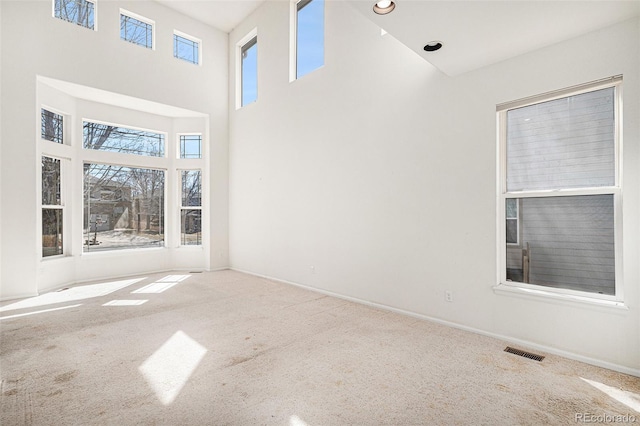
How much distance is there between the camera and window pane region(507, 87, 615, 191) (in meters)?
2.62

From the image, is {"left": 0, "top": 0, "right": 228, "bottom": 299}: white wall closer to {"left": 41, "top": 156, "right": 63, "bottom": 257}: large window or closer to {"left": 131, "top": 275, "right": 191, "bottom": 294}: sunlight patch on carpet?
{"left": 41, "top": 156, "right": 63, "bottom": 257}: large window

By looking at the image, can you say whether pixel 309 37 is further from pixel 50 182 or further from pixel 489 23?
pixel 50 182

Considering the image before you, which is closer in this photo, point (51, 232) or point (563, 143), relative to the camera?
point (563, 143)

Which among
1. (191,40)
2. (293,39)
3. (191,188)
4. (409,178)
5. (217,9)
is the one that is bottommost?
(409,178)

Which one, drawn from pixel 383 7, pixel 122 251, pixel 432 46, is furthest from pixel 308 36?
pixel 122 251

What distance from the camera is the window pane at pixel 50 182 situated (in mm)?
5062

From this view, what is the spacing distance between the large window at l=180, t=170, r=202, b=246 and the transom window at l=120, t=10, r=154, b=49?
2.50 m

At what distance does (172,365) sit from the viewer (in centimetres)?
258

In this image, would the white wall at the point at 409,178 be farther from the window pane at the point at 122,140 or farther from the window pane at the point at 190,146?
the window pane at the point at 122,140

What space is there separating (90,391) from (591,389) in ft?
11.5

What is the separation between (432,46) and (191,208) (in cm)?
572

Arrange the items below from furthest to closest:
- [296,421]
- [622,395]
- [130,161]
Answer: [130,161] < [622,395] < [296,421]

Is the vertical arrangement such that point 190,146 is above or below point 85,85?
below

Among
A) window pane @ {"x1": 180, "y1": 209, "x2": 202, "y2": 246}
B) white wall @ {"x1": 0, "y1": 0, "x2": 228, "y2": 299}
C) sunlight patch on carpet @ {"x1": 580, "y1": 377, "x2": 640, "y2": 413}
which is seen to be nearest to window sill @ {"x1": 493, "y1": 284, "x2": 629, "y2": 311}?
sunlight patch on carpet @ {"x1": 580, "y1": 377, "x2": 640, "y2": 413}
